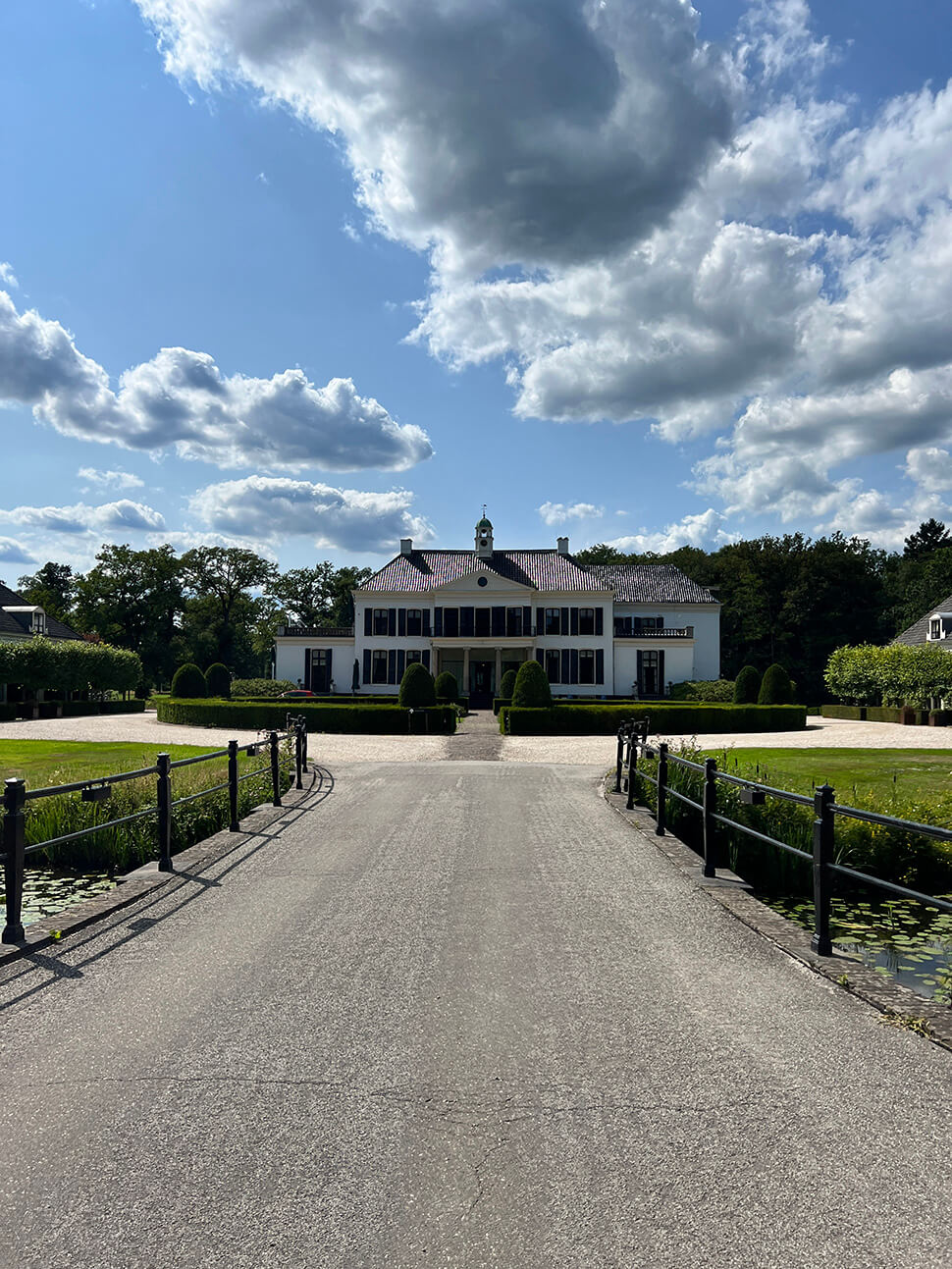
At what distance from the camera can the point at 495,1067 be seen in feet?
11.6

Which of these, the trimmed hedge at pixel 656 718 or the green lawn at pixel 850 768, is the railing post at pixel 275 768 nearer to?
the green lawn at pixel 850 768

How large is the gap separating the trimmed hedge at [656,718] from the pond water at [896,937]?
1813cm

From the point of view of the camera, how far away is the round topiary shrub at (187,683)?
3653 cm

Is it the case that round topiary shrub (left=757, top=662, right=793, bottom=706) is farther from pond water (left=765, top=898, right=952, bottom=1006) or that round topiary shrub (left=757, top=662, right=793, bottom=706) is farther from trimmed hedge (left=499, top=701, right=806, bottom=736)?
pond water (left=765, top=898, right=952, bottom=1006)

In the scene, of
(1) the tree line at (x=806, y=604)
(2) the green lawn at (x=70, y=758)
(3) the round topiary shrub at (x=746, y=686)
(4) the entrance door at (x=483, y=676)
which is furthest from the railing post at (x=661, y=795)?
(1) the tree line at (x=806, y=604)

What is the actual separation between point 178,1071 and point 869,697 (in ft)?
137

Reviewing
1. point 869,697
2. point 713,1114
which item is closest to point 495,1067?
point 713,1114

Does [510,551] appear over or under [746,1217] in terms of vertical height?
over

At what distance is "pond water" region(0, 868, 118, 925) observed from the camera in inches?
275

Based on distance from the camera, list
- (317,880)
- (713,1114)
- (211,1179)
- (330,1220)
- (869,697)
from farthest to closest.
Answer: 1. (869,697)
2. (317,880)
3. (713,1114)
4. (211,1179)
5. (330,1220)

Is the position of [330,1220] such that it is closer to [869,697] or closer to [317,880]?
[317,880]

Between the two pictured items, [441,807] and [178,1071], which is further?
[441,807]

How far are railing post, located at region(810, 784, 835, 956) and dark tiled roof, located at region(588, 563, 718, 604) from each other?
1734 inches

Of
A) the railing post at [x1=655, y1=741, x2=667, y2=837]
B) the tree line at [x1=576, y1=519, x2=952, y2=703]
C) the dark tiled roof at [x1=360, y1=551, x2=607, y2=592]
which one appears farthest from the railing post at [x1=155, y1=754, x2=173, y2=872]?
the tree line at [x1=576, y1=519, x2=952, y2=703]
